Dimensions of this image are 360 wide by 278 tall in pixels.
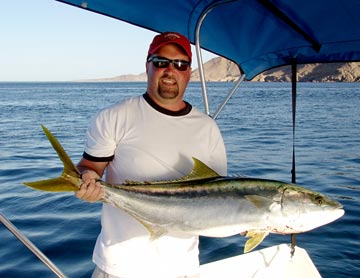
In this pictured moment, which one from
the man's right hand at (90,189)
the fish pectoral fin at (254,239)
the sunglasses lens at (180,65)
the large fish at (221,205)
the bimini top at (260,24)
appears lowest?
the fish pectoral fin at (254,239)

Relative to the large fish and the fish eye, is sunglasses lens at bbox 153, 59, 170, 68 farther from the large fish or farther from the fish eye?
the fish eye

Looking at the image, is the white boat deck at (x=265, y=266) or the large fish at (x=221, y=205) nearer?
the large fish at (x=221, y=205)

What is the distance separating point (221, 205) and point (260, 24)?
96.7 inches

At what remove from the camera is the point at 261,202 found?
302 cm

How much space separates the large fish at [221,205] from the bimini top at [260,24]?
1.89 metres

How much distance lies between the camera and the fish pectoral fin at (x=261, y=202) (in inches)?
119

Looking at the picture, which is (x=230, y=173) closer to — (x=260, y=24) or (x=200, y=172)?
(x=260, y=24)

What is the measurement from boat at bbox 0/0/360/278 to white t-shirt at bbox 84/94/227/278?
702 millimetres

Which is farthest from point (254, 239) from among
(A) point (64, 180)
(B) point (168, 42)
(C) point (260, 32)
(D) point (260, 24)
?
(C) point (260, 32)

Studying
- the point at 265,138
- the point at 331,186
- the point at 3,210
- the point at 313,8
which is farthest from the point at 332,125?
the point at 313,8

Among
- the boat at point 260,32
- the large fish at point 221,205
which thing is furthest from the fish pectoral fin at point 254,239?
the boat at point 260,32

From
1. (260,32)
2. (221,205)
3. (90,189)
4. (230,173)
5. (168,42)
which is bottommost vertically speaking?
(230,173)

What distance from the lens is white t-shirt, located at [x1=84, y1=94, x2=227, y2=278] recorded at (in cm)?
324

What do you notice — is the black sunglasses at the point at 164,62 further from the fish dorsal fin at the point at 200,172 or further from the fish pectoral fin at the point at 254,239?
the fish pectoral fin at the point at 254,239
